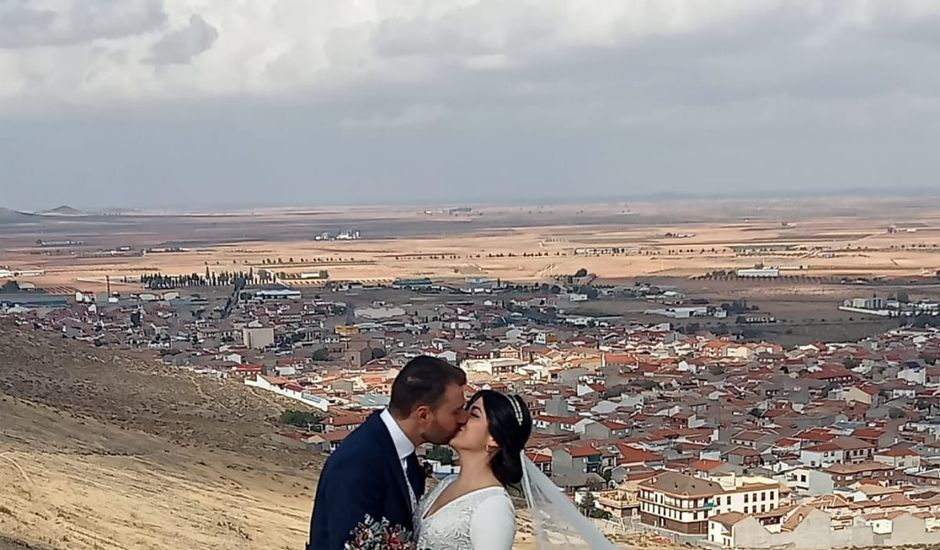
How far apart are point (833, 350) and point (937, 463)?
2056 centimetres

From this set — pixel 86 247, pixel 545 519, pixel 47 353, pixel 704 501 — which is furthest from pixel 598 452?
pixel 86 247

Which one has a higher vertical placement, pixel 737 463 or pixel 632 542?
pixel 632 542

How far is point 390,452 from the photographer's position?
2.76 meters

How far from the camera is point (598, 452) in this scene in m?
20.8

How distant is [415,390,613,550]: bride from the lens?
8.68ft

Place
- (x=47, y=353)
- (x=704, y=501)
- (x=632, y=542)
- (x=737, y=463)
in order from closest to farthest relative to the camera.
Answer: (x=632, y=542) → (x=704, y=501) → (x=47, y=353) → (x=737, y=463)

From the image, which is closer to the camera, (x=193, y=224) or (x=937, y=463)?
(x=937, y=463)

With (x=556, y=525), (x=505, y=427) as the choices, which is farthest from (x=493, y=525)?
(x=556, y=525)

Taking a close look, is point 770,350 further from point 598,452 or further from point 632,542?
point 632,542

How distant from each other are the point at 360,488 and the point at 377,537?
121 millimetres

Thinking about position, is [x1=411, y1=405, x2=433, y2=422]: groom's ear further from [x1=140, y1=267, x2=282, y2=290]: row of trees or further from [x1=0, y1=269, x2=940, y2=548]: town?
[x1=140, y1=267, x2=282, y2=290]: row of trees

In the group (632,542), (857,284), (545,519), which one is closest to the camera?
(545,519)

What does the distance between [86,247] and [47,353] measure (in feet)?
257

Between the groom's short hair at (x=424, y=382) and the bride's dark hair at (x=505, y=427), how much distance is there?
0.24 feet
